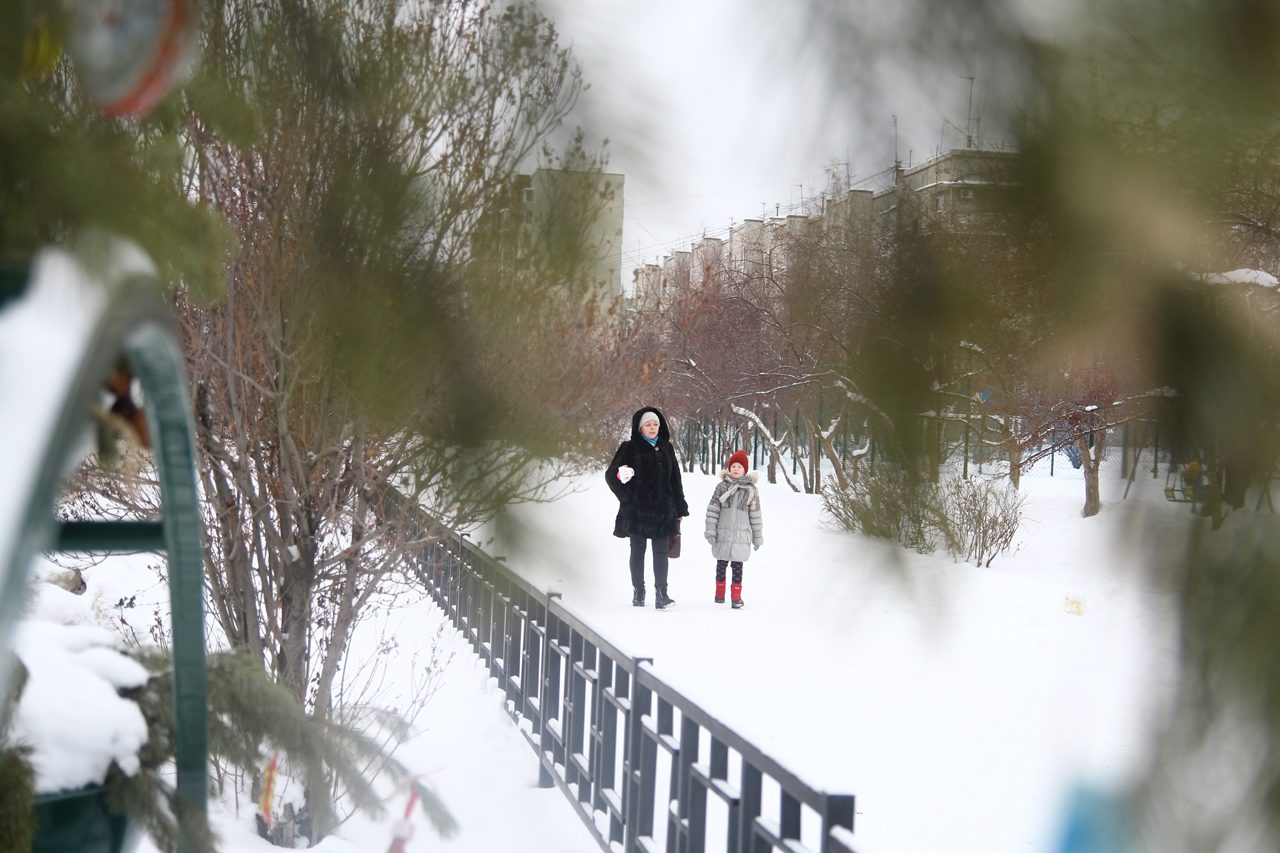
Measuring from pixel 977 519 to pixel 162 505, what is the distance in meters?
0.67

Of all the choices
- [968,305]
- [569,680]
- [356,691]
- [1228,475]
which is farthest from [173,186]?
[356,691]

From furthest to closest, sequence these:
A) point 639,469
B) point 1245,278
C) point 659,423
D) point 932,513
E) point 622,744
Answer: point 622,744 → point 639,469 → point 659,423 → point 932,513 → point 1245,278

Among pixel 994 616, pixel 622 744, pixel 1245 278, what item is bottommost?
pixel 622 744

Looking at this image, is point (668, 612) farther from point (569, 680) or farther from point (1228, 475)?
point (1228, 475)

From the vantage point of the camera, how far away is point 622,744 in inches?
163

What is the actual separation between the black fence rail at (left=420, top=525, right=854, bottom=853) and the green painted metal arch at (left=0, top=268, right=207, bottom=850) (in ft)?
1.61

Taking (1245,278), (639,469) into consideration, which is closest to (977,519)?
(1245,278)

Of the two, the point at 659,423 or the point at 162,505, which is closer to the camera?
the point at 659,423

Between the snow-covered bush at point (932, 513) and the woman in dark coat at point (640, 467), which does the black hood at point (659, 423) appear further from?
the snow-covered bush at point (932, 513)

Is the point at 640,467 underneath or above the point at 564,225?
underneath

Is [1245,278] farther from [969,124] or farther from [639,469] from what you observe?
[639,469]

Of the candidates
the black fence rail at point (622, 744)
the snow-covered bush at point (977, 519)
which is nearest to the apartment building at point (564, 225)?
the snow-covered bush at point (977, 519)

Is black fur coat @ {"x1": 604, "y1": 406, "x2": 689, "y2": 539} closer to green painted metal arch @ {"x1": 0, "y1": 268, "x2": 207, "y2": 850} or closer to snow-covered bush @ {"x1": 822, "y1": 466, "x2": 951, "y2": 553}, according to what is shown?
snow-covered bush @ {"x1": 822, "y1": 466, "x2": 951, "y2": 553}

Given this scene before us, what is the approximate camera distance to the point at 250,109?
61 centimetres
